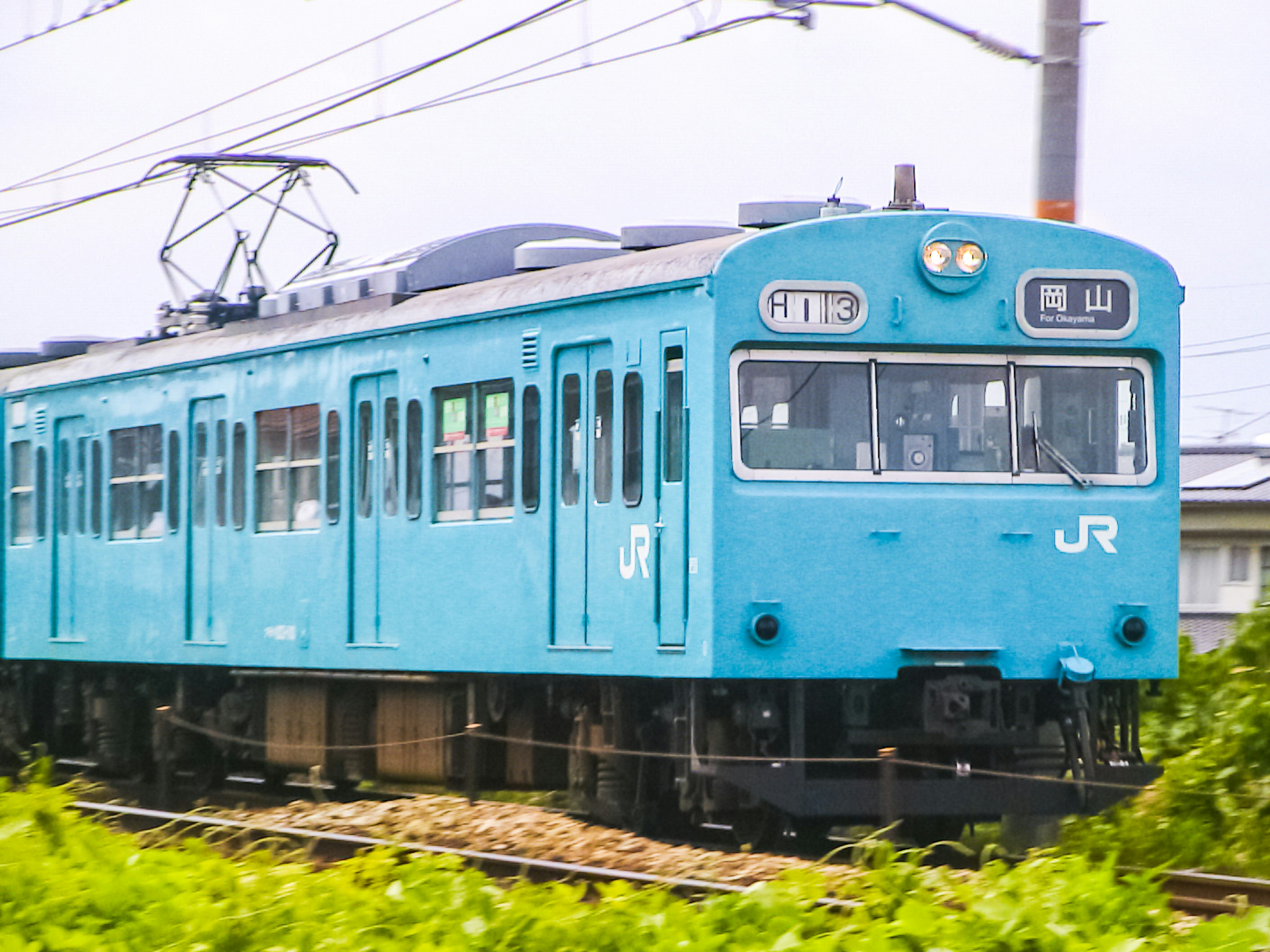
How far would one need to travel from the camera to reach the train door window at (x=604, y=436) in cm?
1070

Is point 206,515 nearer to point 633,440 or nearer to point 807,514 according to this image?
point 633,440

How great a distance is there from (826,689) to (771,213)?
2.41 m

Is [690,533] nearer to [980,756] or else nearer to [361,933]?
[980,756]

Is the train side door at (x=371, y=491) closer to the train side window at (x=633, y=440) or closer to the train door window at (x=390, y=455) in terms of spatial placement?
the train door window at (x=390, y=455)

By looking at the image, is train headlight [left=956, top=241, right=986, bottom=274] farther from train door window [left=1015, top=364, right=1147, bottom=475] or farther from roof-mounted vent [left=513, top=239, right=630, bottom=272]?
roof-mounted vent [left=513, top=239, right=630, bottom=272]

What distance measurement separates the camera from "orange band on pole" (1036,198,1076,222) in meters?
12.1

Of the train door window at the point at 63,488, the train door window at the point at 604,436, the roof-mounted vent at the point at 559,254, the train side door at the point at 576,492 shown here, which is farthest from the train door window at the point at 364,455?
the train door window at the point at 63,488

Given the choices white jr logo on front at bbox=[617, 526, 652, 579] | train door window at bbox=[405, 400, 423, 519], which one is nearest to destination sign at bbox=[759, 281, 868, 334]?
white jr logo on front at bbox=[617, 526, 652, 579]

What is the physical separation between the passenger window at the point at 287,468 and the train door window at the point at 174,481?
121cm

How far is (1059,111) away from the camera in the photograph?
12.4m

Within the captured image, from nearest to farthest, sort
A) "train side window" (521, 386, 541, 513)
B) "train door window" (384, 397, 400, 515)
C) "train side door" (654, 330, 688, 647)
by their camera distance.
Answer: "train side door" (654, 330, 688, 647) → "train side window" (521, 386, 541, 513) → "train door window" (384, 397, 400, 515)

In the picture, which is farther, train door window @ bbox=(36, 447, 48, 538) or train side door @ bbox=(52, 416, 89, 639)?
train door window @ bbox=(36, 447, 48, 538)

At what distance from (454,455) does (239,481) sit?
278cm

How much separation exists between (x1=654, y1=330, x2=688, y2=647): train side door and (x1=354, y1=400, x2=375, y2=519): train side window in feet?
9.75
